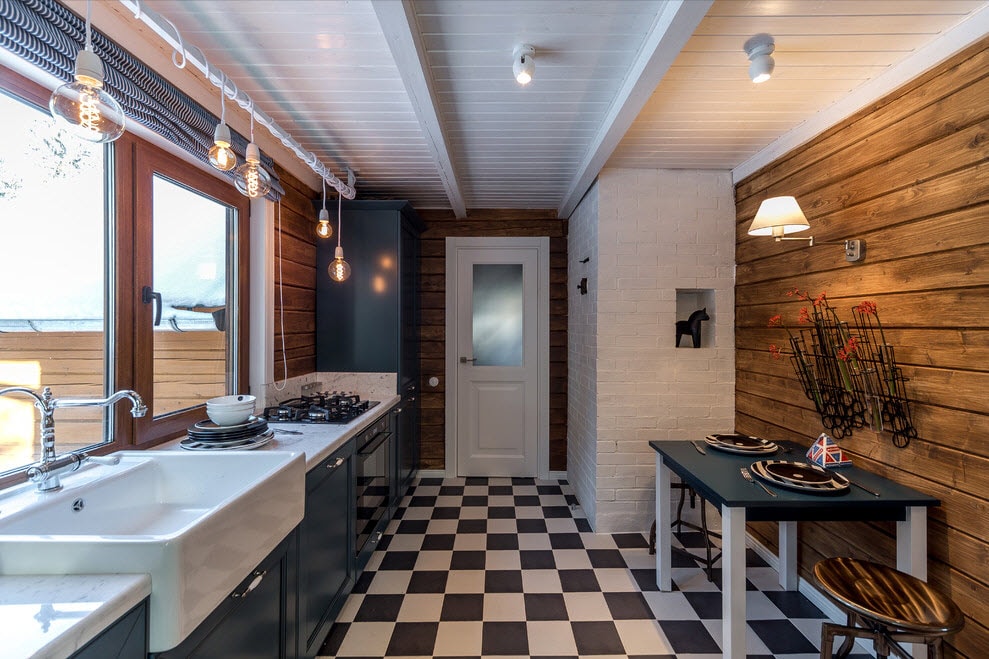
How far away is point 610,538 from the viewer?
3.00 m

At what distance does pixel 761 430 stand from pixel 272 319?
294cm

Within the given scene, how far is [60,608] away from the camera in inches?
32.9

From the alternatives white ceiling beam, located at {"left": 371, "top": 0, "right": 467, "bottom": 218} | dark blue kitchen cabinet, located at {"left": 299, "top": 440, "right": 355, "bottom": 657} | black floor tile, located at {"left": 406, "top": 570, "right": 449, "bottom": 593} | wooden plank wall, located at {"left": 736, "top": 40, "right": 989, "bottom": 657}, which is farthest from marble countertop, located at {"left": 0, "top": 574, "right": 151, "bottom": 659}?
wooden plank wall, located at {"left": 736, "top": 40, "right": 989, "bottom": 657}

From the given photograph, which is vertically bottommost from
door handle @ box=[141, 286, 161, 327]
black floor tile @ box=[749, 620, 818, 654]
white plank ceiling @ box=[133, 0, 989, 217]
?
black floor tile @ box=[749, 620, 818, 654]

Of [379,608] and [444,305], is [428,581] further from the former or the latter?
[444,305]

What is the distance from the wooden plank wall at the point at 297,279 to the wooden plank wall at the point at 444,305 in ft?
3.53

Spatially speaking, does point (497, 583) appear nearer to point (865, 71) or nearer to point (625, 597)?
point (625, 597)

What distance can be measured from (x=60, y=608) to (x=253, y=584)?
545 mm

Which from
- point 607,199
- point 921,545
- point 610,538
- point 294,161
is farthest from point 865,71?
point 294,161

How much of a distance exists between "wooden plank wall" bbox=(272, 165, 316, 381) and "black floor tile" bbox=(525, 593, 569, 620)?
1.88 m

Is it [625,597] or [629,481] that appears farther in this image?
[629,481]

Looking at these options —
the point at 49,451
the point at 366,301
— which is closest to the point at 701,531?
the point at 366,301

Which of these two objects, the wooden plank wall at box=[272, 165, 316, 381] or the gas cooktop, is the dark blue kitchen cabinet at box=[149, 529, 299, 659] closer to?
the gas cooktop

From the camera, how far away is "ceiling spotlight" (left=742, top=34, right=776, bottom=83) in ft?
5.35
